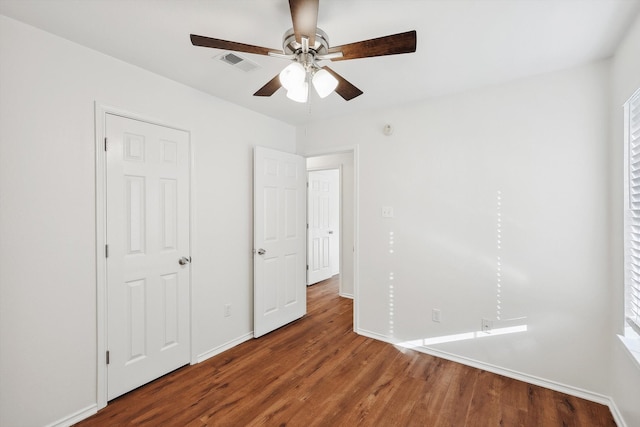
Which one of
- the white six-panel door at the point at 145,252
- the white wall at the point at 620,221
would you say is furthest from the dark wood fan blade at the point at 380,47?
the white six-panel door at the point at 145,252

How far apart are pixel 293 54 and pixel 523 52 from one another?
1566 mm

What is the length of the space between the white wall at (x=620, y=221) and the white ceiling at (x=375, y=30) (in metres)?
0.15

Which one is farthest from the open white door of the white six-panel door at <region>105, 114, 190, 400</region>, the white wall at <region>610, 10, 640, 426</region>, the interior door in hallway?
the white wall at <region>610, 10, 640, 426</region>

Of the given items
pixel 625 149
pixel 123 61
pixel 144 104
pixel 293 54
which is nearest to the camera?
pixel 293 54

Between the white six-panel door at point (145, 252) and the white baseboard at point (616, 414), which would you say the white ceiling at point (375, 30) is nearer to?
the white six-panel door at point (145, 252)

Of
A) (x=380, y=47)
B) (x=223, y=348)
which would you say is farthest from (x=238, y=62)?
(x=223, y=348)

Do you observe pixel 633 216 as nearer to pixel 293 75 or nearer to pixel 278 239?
pixel 293 75

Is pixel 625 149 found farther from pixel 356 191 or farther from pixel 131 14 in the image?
pixel 131 14

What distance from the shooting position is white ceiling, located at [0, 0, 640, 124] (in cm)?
151

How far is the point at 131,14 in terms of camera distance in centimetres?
159

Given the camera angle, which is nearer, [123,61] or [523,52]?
[523,52]

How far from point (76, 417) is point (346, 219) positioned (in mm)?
3499

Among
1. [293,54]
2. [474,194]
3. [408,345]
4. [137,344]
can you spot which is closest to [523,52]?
[474,194]

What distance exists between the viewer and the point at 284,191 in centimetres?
337
